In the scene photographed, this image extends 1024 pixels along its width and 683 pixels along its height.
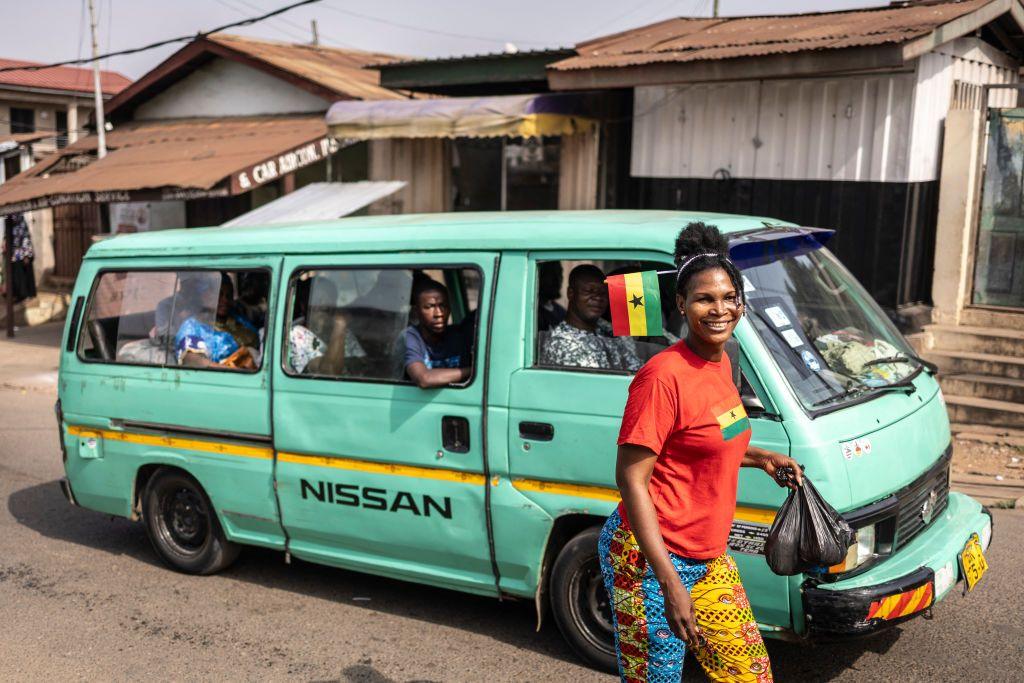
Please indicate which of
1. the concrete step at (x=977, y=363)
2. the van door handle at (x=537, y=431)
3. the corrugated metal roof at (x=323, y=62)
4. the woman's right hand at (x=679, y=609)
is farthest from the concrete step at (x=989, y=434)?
the corrugated metal roof at (x=323, y=62)

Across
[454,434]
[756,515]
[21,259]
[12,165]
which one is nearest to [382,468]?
[454,434]

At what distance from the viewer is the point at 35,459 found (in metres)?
8.66

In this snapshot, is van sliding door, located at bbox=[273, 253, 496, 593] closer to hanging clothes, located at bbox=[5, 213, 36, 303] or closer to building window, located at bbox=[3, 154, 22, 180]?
hanging clothes, located at bbox=[5, 213, 36, 303]

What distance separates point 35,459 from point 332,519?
484cm

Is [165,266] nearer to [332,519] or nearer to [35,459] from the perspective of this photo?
[332,519]

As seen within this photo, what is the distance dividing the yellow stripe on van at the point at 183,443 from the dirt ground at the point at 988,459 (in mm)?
5214

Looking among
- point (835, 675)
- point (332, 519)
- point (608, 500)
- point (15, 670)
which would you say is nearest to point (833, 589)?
point (835, 675)

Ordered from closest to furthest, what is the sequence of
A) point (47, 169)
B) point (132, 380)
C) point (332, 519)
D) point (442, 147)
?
point (332, 519) → point (132, 380) → point (442, 147) → point (47, 169)

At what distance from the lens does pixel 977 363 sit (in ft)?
30.0

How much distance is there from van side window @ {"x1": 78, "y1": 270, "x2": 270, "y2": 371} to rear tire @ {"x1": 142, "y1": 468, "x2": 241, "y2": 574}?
72 cm

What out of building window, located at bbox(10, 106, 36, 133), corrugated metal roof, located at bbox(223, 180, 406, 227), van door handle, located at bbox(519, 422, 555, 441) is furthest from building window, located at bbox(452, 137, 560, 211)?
building window, located at bbox(10, 106, 36, 133)

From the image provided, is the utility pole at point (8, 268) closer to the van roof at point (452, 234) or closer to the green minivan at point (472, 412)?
the green minivan at point (472, 412)

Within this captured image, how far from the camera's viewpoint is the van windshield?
4.07 metres

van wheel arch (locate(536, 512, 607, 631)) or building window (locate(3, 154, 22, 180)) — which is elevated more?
building window (locate(3, 154, 22, 180))
